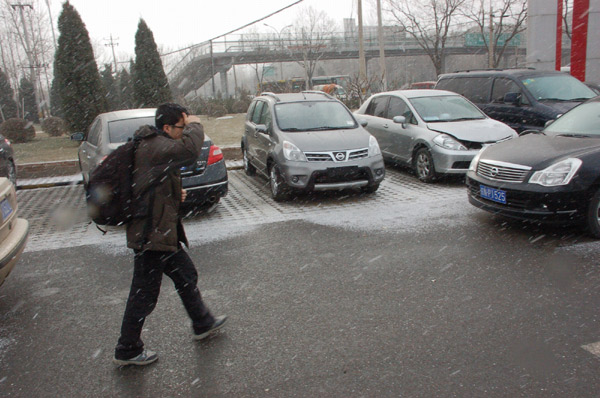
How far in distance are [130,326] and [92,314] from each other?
1086 millimetres

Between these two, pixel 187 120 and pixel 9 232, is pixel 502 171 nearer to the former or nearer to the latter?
pixel 187 120

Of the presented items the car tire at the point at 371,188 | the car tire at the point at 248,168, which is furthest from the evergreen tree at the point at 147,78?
the car tire at the point at 371,188

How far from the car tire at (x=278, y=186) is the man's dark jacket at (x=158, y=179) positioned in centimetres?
463

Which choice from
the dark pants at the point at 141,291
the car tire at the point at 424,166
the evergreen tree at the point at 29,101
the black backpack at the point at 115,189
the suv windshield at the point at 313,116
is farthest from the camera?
the evergreen tree at the point at 29,101

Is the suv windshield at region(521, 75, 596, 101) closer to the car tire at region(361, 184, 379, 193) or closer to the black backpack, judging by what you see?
the car tire at region(361, 184, 379, 193)

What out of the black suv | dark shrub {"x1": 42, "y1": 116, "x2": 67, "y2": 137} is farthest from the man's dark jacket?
dark shrub {"x1": 42, "y1": 116, "x2": 67, "y2": 137}

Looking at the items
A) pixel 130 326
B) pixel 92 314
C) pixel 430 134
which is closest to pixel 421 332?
pixel 130 326

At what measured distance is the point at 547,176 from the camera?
547 cm

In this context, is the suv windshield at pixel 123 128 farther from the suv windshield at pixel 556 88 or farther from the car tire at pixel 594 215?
the suv windshield at pixel 556 88

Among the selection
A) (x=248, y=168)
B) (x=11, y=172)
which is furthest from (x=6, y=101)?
(x=248, y=168)

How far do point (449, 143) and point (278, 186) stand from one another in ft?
Result: 10.2

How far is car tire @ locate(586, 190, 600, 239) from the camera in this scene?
17.5ft

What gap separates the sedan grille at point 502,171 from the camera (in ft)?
18.7

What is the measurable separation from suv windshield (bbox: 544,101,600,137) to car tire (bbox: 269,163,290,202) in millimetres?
3858
